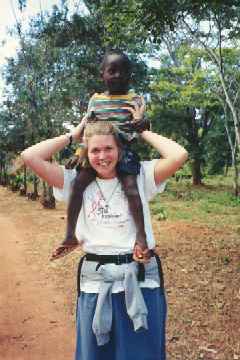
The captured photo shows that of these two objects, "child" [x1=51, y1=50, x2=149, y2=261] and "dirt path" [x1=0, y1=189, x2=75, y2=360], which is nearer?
"child" [x1=51, y1=50, x2=149, y2=261]

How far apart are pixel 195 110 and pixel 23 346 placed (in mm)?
24157

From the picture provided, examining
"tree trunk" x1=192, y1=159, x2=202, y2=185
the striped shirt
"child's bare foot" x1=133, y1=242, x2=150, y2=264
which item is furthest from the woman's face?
"tree trunk" x1=192, y1=159, x2=202, y2=185

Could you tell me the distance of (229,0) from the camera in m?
6.96

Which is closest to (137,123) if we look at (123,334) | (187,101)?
(123,334)

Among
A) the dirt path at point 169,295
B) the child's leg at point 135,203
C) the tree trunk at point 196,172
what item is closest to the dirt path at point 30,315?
the dirt path at point 169,295

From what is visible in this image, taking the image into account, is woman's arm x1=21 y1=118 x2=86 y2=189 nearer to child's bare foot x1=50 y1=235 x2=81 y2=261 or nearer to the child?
the child

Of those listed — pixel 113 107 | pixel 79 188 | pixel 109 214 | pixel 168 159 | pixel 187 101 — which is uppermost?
pixel 187 101

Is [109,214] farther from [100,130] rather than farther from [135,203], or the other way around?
[100,130]

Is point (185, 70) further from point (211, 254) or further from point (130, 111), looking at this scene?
point (130, 111)

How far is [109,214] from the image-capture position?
2.64 m

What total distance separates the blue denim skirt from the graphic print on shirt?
0.36m

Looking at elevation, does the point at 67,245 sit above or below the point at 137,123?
below

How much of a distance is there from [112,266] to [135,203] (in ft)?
1.10

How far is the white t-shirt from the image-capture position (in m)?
2.61
